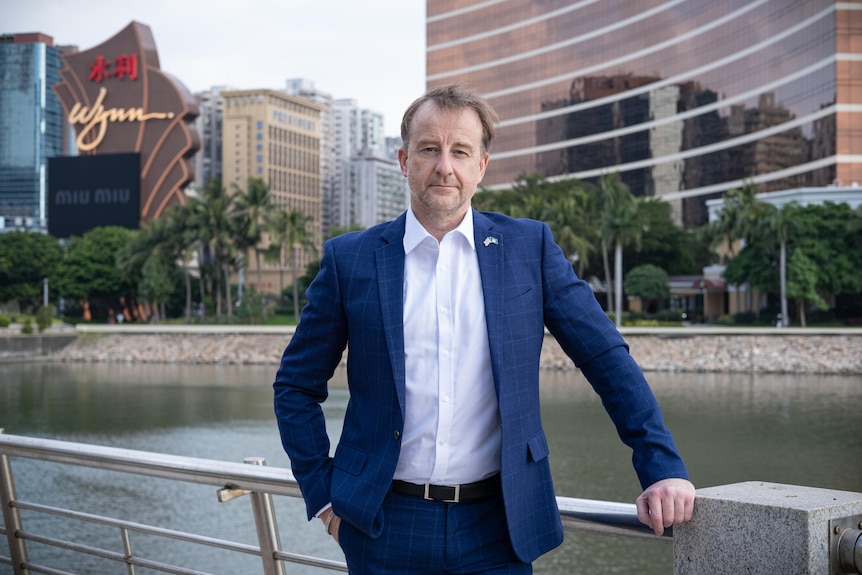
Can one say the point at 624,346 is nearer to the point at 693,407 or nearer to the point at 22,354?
the point at 693,407

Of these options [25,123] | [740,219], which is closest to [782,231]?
[740,219]

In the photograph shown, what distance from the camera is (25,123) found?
140750 mm

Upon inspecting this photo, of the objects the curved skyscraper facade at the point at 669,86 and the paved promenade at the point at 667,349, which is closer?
the paved promenade at the point at 667,349

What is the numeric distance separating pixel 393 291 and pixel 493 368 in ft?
0.97

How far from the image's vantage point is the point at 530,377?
2.14m

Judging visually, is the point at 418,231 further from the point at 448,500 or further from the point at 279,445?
the point at 279,445

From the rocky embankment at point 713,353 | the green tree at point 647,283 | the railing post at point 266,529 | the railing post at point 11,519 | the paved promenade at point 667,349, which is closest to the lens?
the railing post at point 266,529

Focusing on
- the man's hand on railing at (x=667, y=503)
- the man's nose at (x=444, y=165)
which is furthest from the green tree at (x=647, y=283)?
the man's hand on railing at (x=667, y=503)

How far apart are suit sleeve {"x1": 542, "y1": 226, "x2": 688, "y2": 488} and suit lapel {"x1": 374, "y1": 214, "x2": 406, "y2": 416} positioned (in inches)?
13.4

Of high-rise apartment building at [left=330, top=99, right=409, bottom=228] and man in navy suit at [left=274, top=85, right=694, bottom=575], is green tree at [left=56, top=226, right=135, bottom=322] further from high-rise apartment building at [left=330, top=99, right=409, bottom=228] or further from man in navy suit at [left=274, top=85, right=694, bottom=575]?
high-rise apartment building at [left=330, top=99, right=409, bottom=228]

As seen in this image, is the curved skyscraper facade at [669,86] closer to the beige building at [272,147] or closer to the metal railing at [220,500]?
the beige building at [272,147]

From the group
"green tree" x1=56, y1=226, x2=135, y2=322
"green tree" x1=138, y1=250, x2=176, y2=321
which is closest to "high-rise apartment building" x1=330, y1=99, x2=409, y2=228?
"green tree" x1=56, y1=226, x2=135, y2=322

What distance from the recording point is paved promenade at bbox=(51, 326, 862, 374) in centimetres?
3828

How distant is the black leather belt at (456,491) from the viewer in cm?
208
